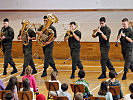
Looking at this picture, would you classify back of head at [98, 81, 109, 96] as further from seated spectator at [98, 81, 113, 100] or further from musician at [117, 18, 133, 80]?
musician at [117, 18, 133, 80]

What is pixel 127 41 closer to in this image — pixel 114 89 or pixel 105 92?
pixel 114 89

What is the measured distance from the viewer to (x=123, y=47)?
840cm

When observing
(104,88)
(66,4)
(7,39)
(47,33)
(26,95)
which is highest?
(66,4)

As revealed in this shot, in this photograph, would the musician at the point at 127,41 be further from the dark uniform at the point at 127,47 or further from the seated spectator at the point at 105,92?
Result: the seated spectator at the point at 105,92

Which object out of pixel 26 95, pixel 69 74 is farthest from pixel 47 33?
pixel 26 95

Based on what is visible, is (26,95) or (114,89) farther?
(114,89)

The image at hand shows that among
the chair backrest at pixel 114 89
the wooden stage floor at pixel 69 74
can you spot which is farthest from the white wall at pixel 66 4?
the chair backrest at pixel 114 89

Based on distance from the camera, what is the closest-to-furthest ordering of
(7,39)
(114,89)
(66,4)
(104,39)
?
(114,89) → (104,39) → (7,39) → (66,4)

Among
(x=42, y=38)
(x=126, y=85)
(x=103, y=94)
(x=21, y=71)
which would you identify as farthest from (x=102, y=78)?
(x=103, y=94)

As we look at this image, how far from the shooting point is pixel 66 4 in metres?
20.7

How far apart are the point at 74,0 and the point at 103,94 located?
15.8 m

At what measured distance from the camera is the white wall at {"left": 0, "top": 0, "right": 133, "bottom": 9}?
66.0ft

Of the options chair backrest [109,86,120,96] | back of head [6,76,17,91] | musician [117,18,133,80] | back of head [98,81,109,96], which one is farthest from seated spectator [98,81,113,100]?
musician [117,18,133,80]

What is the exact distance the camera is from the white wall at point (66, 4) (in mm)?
20125
